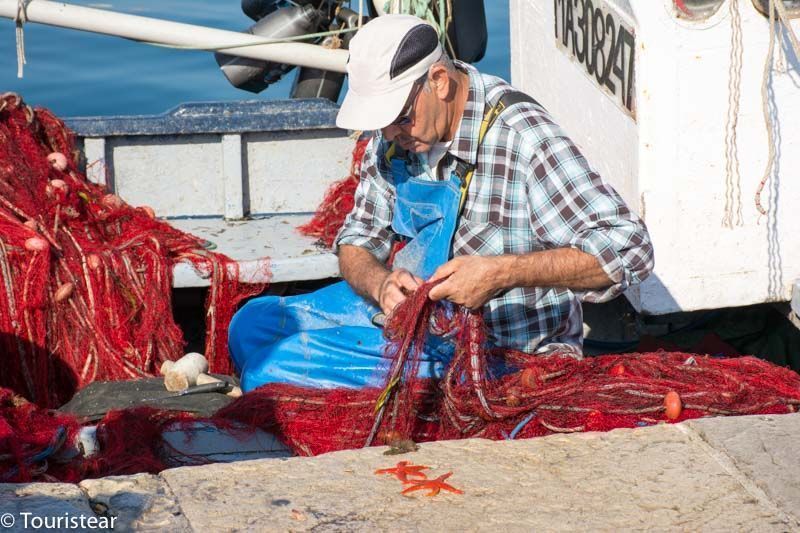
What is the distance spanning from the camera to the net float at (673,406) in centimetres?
346

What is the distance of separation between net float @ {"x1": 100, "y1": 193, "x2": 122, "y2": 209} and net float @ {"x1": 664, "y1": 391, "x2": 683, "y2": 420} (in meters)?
3.00

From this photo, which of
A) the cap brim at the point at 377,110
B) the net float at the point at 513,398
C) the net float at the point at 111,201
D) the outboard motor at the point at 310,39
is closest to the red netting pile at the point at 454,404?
the net float at the point at 513,398

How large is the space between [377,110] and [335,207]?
7.71 feet

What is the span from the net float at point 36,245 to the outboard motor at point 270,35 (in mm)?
2377

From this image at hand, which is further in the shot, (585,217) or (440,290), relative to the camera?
(585,217)

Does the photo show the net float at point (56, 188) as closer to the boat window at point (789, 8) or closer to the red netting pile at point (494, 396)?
the red netting pile at point (494, 396)

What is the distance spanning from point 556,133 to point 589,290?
508 mm

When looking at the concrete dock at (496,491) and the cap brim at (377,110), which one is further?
the cap brim at (377,110)

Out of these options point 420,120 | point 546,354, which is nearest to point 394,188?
point 420,120

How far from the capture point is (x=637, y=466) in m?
2.85

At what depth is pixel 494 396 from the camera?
3.53m

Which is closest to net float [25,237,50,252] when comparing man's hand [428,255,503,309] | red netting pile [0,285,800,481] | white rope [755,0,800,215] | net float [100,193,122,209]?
net float [100,193,122,209]

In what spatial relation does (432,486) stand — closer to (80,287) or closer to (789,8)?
(80,287)
